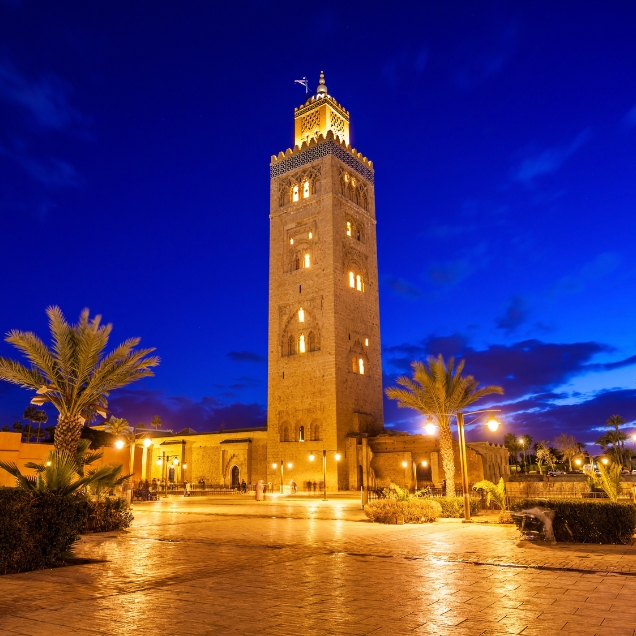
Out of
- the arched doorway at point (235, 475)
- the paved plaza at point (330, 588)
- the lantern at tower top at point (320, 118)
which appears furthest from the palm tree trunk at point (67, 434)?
the lantern at tower top at point (320, 118)

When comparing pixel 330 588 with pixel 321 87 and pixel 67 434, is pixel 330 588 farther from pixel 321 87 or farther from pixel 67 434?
pixel 321 87

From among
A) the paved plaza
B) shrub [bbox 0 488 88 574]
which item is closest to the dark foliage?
the paved plaza

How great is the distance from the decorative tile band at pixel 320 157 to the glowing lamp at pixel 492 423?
1255 inches

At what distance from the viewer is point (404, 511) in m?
15.3

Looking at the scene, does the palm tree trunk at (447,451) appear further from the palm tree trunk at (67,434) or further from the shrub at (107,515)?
the palm tree trunk at (67,434)

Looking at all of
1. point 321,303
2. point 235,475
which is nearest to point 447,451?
point 321,303

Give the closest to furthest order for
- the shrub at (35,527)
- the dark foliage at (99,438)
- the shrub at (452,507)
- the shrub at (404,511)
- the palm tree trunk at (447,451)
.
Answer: the shrub at (35,527) < the shrub at (404,511) < the shrub at (452,507) < the palm tree trunk at (447,451) < the dark foliage at (99,438)

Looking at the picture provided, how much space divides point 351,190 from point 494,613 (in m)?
41.9

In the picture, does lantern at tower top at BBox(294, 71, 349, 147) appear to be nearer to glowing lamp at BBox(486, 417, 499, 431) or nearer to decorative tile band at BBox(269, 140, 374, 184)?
decorative tile band at BBox(269, 140, 374, 184)

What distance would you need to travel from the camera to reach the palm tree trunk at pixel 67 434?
50.5 feet

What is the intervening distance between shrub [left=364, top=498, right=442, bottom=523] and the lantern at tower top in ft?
115

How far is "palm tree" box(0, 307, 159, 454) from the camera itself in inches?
607

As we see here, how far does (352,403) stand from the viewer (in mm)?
40219

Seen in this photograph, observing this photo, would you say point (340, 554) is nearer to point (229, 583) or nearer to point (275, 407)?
point (229, 583)
